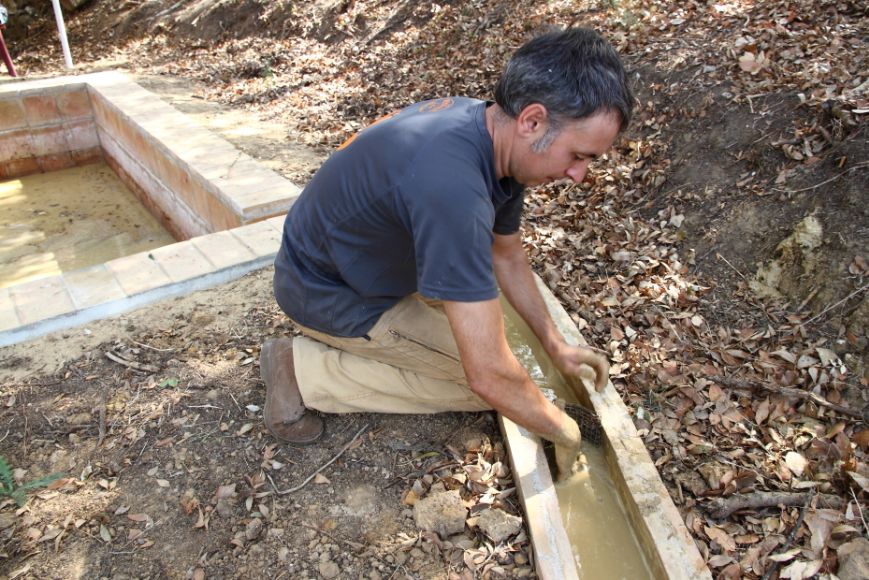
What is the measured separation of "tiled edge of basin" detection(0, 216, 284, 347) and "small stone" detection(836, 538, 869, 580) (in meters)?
3.03

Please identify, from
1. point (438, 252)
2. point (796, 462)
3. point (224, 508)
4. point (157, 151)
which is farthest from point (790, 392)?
point (157, 151)

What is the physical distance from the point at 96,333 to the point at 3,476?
0.96 metres

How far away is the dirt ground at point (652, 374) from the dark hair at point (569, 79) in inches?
55.3

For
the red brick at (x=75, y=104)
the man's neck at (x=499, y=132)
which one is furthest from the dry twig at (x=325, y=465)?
the red brick at (x=75, y=104)

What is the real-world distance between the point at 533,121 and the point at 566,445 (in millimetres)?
1174

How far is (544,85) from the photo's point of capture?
1.85m

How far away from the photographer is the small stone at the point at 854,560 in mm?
2066

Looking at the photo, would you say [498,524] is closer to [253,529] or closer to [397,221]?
[253,529]

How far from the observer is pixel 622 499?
2465mm

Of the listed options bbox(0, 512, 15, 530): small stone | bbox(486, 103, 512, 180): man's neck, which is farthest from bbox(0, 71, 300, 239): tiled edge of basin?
bbox(486, 103, 512, 180): man's neck

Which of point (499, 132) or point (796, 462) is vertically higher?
point (499, 132)

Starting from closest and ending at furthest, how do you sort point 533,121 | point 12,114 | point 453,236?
point 453,236
point 533,121
point 12,114

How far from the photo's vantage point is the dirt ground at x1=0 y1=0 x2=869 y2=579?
2.24m

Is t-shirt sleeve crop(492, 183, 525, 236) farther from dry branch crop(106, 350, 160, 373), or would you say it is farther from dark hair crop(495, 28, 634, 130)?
dry branch crop(106, 350, 160, 373)
